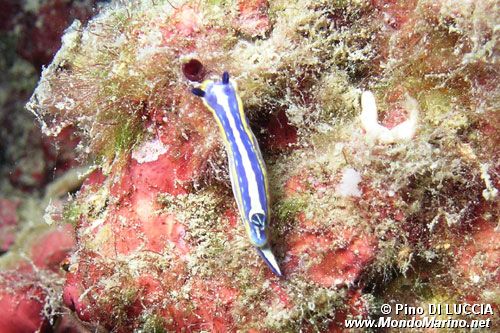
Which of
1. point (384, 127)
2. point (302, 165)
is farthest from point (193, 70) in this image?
point (384, 127)

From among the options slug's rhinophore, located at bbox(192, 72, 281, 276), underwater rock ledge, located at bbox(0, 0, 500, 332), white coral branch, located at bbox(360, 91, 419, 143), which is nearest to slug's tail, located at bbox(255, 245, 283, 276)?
slug's rhinophore, located at bbox(192, 72, 281, 276)

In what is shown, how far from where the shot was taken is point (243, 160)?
2562 millimetres

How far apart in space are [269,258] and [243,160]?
0.74m

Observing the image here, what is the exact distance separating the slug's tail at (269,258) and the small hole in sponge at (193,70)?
1.41 m

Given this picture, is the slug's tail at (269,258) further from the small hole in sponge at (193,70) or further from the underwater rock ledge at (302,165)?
the small hole in sponge at (193,70)

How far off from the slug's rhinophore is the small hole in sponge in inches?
11.9

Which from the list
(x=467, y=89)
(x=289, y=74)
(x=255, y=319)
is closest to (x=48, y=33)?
(x=289, y=74)

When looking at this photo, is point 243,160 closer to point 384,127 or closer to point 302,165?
point 302,165

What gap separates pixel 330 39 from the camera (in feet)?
9.39

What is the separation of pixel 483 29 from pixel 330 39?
1.03 metres

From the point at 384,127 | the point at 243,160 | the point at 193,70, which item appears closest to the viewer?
the point at 243,160

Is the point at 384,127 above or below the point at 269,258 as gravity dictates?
above

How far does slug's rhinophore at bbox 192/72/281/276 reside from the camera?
99.4 inches

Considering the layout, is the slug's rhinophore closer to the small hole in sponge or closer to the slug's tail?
the slug's tail
